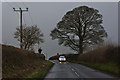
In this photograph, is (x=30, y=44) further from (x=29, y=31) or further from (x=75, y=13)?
(x=75, y=13)

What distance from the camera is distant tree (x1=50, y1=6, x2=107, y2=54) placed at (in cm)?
4422

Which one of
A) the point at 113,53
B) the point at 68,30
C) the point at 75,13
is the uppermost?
the point at 75,13

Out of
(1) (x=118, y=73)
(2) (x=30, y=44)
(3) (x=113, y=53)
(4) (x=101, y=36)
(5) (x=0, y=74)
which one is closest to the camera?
(5) (x=0, y=74)

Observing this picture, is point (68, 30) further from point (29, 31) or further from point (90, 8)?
point (29, 31)

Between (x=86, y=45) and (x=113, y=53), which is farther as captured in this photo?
Answer: (x=86, y=45)

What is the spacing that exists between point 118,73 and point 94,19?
3199 centimetres

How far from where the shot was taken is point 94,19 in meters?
44.5

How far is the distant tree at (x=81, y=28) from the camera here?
44.2m

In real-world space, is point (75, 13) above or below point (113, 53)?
above

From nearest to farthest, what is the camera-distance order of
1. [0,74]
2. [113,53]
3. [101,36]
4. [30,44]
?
[0,74]
[113,53]
[101,36]
[30,44]

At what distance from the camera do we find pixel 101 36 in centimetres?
4431

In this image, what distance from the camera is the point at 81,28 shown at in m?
45.3

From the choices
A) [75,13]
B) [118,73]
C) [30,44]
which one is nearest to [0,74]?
[118,73]

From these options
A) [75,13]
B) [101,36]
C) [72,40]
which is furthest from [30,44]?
[101,36]
